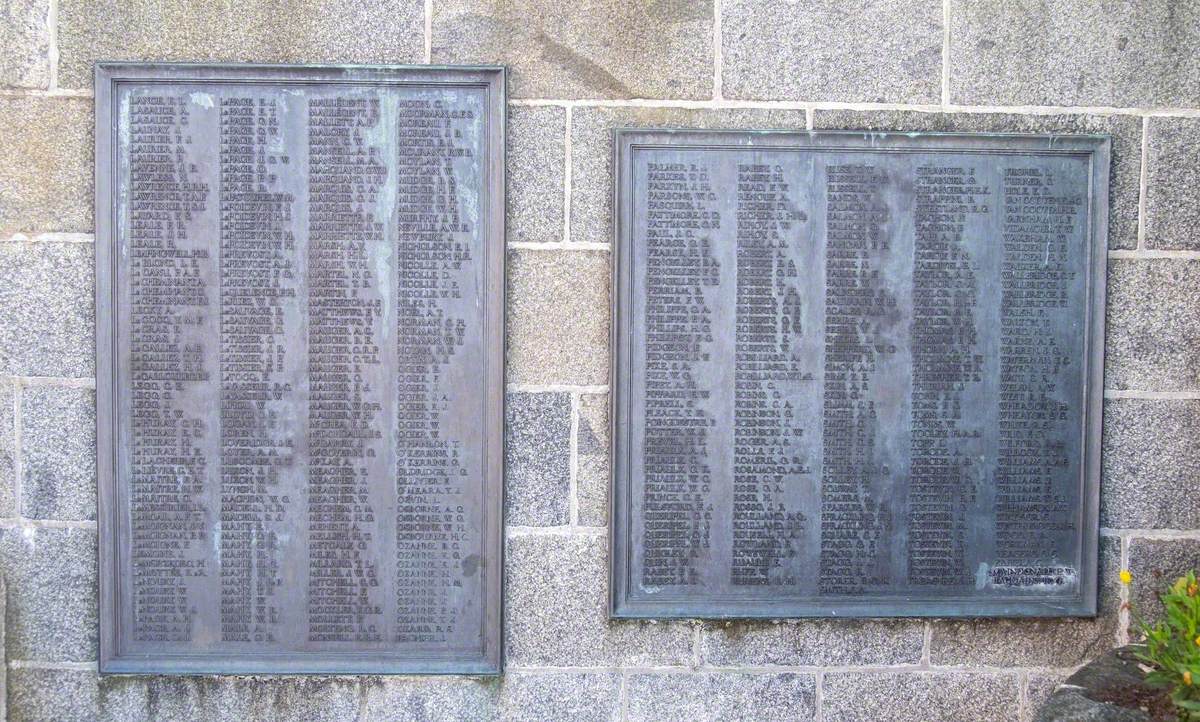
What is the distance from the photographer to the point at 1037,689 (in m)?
4.35

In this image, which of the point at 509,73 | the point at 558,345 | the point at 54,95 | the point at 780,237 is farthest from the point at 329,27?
the point at 780,237

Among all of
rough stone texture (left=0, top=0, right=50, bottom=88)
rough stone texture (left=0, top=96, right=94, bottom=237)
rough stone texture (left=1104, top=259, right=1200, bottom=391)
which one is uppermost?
rough stone texture (left=0, top=0, right=50, bottom=88)

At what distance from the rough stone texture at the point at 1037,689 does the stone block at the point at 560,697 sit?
1938mm

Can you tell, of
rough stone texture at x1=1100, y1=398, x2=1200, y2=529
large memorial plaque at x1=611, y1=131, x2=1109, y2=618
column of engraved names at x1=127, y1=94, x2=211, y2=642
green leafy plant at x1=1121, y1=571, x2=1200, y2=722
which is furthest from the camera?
rough stone texture at x1=1100, y1=398, x2=1200, y2=529

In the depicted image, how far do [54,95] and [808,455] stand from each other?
3805 mm

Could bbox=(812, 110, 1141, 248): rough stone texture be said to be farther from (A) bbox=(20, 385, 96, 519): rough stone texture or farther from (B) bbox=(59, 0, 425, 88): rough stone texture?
(A) bbox=(20, 385, 96, 519): rough stone texture

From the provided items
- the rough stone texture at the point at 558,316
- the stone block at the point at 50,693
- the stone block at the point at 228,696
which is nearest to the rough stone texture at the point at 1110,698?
the rough stone texture at the point at 558,316

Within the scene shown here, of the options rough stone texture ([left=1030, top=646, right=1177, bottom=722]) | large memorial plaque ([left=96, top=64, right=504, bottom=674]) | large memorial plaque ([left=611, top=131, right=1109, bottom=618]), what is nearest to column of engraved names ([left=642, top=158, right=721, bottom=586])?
large memorial plaque ([left=611, top=131, right=1109, bottom=618])

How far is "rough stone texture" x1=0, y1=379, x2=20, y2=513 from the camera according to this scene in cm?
420

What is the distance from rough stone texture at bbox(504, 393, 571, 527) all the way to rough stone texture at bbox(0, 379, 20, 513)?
2248 millimetres

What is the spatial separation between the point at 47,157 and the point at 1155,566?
547 cm

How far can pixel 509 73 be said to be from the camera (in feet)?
13.8

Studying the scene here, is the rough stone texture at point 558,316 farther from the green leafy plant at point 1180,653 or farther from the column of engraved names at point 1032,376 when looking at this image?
the green leafy plant at point 1180,653

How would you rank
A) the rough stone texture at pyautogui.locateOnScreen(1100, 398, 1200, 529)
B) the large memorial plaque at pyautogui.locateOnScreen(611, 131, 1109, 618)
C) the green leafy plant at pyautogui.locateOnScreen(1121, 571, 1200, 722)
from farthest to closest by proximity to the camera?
the rough stone texture at pyautogui.locateOnScreen(1100, 398, 1200, 529), the large memorial plaque at pyautogui.locateOnScreen(611, 131, 1109, 618), the green leafy plant at pyautogui.locateOnScreen(1121, 571, 1200, 722)
